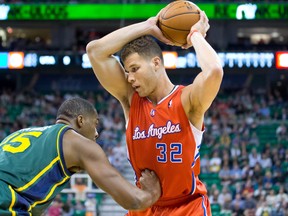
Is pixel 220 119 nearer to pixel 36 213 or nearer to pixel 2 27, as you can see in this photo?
pixel 2 27

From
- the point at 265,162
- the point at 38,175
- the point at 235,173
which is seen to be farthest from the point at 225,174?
the point at 38,175

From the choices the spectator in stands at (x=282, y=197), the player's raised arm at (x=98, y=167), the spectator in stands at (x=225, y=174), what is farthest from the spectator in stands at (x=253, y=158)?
the player's raised arm at (x=98, y=167)

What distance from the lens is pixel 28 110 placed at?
2305cm

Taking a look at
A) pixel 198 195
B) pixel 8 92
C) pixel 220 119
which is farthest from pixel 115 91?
pixel 8 92

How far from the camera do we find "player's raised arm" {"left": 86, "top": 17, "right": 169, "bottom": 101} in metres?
5.00

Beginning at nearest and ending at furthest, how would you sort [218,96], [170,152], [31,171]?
[31,171], [170,152], [218,96]

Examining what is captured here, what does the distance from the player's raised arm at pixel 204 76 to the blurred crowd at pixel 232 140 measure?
1014 centimetres

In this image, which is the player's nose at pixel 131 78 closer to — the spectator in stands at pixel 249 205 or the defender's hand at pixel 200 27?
the defender's hand at pixel 200 27

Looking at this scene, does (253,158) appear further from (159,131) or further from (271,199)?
(159,131)

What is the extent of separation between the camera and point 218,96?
23656 millimetres

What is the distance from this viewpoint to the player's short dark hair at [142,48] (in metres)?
4.93

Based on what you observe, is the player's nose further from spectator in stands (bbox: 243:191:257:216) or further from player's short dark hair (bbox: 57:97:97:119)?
spectator in stands (bbox: 243:191:257:216)

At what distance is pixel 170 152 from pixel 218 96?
18997 mm

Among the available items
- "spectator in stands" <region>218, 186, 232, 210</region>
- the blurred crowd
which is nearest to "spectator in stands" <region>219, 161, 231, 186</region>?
the blurred crowd
